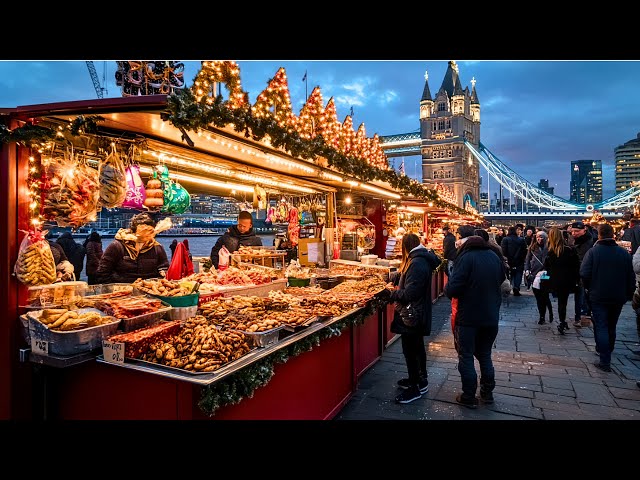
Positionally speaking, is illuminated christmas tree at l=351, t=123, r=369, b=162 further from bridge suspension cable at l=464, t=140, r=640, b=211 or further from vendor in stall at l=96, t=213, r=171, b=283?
bridge suspension cable at l=464, t=140, r=640, b=211

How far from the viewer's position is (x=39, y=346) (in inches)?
105

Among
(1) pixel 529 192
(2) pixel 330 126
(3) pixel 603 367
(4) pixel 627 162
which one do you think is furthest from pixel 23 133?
(4) pixel 627 162

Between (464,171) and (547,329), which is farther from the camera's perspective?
(464,171)

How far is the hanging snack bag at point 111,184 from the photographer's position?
11.1ft

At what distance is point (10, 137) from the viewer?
2.73 m

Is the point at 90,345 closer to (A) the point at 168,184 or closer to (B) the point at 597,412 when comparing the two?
(A) the point at 168,184

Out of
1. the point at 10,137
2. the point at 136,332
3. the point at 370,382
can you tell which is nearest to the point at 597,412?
the point at 370,382

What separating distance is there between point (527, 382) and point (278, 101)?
429 centimetres

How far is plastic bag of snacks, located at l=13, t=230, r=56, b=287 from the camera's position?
9.47 ft

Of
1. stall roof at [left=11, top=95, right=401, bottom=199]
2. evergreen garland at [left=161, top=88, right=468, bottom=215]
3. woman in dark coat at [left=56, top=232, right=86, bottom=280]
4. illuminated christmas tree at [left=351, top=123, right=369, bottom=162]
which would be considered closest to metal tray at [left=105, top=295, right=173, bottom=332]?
evergreen garland at [left=161, top=88, right=468, bottom=215]

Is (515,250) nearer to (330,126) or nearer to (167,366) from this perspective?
(330,126)

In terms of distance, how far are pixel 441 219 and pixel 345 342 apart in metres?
19.0

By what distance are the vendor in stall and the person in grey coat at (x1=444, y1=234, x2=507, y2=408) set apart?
3.41 m

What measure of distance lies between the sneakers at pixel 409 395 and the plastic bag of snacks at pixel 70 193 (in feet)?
11.0
